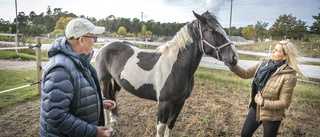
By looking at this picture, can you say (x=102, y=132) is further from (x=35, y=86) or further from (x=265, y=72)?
(x=35, y=86)

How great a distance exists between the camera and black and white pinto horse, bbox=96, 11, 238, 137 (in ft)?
7.45

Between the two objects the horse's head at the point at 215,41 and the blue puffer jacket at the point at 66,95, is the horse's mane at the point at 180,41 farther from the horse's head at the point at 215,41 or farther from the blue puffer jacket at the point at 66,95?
the blue puffer jacket at the point at 66,95

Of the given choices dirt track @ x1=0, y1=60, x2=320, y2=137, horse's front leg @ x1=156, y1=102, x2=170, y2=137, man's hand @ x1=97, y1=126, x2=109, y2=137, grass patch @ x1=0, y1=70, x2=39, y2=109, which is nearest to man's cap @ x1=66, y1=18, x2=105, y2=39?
man's hand @ x1=97, y1=126, x2=109, y2=137

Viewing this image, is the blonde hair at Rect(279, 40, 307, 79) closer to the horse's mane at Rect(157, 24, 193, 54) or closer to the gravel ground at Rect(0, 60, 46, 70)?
the horse's mane at Rect(157, 24, 193, 54)

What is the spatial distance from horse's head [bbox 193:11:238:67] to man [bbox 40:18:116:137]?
1.37m

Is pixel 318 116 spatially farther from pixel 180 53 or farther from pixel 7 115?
pixel 7 115

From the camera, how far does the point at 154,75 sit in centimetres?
263

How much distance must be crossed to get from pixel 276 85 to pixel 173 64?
1.23 meters

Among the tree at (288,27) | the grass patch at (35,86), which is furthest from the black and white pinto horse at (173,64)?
the tree at (288,27)

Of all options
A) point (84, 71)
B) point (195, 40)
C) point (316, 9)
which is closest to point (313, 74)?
point (316, 9)

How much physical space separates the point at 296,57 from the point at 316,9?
7.88 metres

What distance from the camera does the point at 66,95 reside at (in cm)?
113

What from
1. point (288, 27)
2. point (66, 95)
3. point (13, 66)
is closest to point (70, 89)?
point (66, 95)

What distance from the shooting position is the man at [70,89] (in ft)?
3.64
